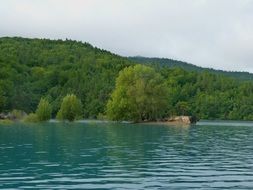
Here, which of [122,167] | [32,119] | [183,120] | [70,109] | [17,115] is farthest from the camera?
[17,115]

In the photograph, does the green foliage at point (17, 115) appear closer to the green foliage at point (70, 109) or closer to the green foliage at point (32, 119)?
the green foliage at point (32, 119)

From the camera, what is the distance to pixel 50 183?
2930cm

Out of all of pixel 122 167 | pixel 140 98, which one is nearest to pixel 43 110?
pixel 140 98

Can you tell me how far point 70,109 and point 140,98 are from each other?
61.0 feet

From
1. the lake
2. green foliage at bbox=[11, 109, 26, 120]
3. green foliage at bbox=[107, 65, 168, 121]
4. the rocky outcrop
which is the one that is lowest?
the lake

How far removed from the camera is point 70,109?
144625 millimetres

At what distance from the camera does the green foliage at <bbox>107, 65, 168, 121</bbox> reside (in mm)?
141250

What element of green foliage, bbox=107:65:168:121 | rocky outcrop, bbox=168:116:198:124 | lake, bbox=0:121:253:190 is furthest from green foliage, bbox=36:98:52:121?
lake, bbox=0:121:253:190

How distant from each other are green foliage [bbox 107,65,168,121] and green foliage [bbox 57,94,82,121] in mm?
8318

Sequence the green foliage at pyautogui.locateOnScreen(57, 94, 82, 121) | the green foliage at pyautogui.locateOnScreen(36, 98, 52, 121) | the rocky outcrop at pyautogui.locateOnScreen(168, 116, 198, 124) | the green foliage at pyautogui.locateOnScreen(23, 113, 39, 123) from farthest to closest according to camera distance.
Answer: the green foliage at pyautogui.locateOnScreen(57, 94, 82, 121) < the rocky outcrop at pyautogui.locateOnScreen(168, 116, 198, 124) < the green foliage at pyautogui.locateOnScreen(36, 98, 52, 121) < the green foliage at pyautogui.locateOnScreen(23, 113, 39, 123)

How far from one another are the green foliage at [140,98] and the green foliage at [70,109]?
832 cm

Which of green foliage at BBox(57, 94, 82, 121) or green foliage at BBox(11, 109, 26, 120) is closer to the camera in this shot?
green foliage at BBox(57, 94, 82, 121)

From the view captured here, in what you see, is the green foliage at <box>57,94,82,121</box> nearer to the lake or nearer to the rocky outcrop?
the rocky outcrop

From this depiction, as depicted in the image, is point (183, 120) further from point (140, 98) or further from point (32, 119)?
point (32, 119)
